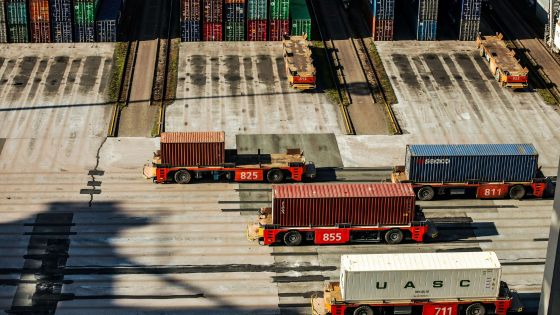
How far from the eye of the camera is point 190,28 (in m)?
99.8

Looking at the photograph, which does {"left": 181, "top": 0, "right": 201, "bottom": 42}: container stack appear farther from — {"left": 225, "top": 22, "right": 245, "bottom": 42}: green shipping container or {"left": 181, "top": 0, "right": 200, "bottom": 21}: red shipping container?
{"left": 225, "top": 22, "right": 245, "bottom": 42}: green shipping container

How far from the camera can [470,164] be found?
72.0m

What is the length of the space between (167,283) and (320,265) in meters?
10.1

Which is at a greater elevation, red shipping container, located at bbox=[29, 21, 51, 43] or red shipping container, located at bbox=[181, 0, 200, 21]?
red shipping container, located at bbox=[181, 0, 200, 21]

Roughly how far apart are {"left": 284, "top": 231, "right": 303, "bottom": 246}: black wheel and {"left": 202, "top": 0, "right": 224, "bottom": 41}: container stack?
38445mm

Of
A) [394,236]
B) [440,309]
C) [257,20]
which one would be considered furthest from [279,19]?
[440,309]

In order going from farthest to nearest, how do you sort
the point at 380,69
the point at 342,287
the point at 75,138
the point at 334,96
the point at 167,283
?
1. the point at 380,69
2. the point at 334,96
3. the point at 75,138
4. the point at 167,283
5. the point at 342,287

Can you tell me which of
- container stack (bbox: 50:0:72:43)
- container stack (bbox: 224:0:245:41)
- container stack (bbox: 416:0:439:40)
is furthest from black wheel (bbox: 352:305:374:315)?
container stack (bbox: 50:0:72:43)

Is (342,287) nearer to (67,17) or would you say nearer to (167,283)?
(167,283)

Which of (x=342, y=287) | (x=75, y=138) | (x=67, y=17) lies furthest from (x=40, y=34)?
(x=342, y=287)

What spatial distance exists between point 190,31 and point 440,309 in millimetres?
50234

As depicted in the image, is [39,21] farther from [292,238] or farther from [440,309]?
[440,309]

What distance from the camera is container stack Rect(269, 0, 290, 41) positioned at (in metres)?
99.2

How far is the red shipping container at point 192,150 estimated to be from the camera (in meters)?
73.3
